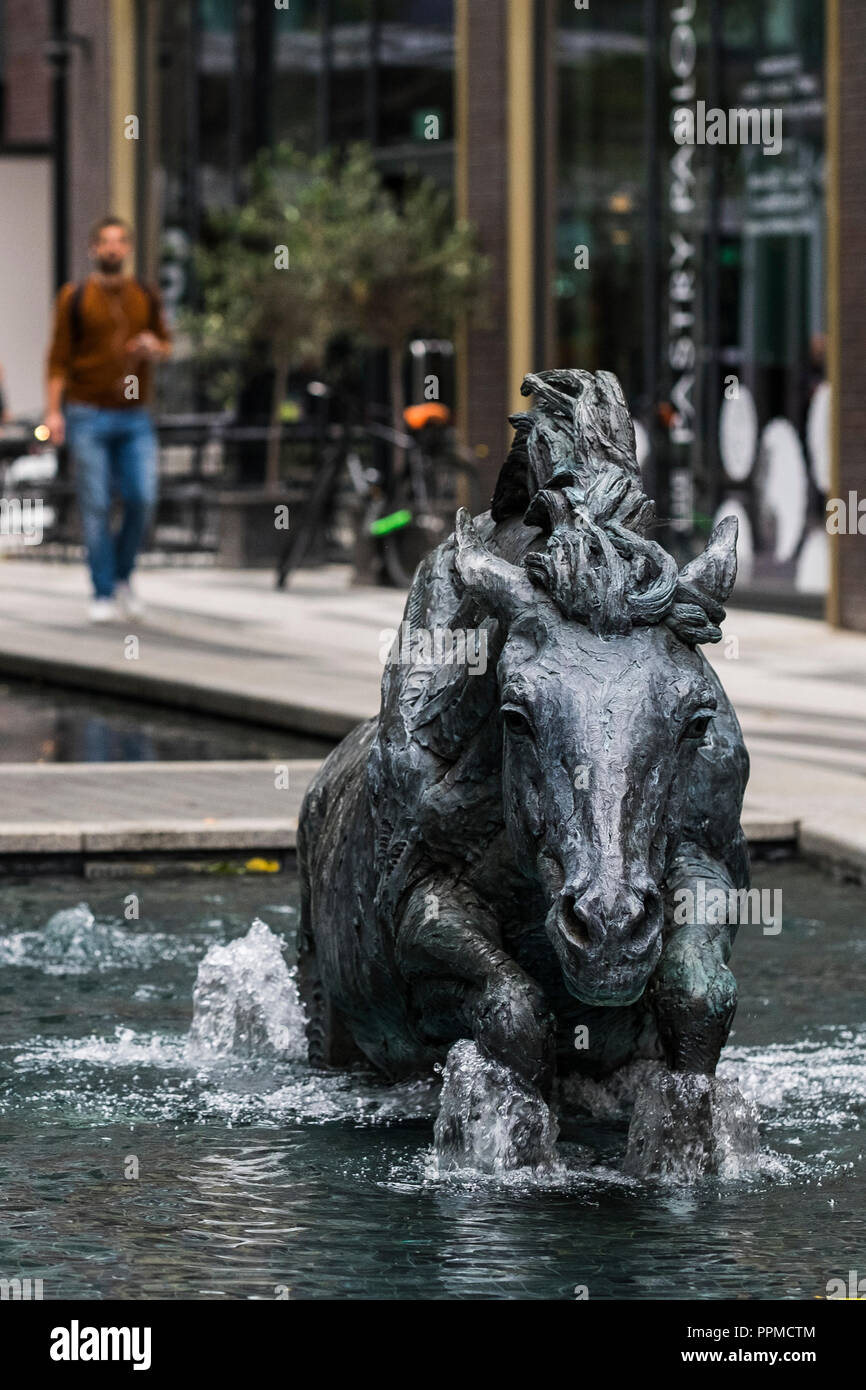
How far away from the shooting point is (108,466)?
55.7 feet

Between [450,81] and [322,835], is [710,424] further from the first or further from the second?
[322,835]

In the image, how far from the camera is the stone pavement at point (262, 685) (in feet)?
30.1

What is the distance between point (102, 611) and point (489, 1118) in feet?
41.6

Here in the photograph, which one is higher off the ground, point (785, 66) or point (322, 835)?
point (785, 66)

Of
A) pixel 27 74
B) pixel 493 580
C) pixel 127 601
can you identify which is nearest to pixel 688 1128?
pixel 493 580

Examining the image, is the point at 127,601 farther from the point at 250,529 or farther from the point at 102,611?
the point at 250,529

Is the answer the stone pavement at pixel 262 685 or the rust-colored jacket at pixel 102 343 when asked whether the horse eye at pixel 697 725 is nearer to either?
the stone pavement at pixel 262 685

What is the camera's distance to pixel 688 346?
18641 mm

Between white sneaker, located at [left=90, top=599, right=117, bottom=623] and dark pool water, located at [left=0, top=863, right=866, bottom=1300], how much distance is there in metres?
10.3

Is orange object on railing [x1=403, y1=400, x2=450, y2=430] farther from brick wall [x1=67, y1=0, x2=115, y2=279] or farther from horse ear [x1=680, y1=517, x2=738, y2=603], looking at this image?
horse ear [x1=680, y1=517, x2=738, y2=603]

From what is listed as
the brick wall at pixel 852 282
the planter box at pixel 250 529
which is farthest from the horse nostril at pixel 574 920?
the planter box at pixel 250 529

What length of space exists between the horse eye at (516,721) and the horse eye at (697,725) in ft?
0.87

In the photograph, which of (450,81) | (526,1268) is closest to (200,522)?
(450,81)
